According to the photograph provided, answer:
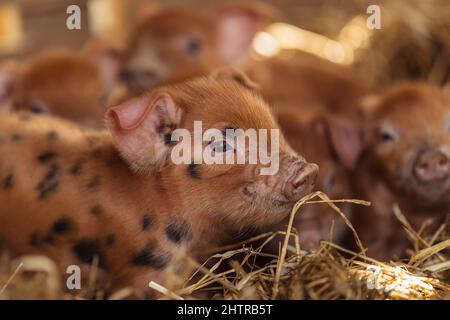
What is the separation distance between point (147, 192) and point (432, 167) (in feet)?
4.24

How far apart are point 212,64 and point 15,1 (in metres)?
2.31

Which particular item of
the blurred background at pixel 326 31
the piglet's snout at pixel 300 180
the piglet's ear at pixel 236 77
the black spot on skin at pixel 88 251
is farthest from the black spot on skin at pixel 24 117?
the blurred background at pixel 326 31

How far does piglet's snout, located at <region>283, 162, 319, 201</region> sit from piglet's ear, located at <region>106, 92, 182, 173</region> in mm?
388

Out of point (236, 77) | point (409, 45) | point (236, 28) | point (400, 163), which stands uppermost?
point (236, 28)

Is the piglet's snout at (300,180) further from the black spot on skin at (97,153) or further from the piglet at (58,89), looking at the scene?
the piglet at (58,89)

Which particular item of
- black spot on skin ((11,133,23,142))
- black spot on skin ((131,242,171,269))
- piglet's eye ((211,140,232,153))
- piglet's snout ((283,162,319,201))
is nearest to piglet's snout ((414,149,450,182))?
piglet's snout ((283,162,319,201))

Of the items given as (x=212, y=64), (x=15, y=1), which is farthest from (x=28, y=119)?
(x=15, y=1)

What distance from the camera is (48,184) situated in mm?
2488

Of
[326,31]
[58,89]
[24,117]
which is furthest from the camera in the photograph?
[326,31]

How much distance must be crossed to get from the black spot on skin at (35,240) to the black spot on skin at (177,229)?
0.45 metres

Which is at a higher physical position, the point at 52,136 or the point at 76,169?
the point at 52,136

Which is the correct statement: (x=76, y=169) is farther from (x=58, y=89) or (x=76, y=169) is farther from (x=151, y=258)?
(x=58, y=89)

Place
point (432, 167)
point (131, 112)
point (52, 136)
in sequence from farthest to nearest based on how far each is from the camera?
1. point (432, 167)
2. point (52, 136)
3. point (131, 112)

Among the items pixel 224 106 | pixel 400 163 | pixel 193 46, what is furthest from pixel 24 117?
pixel 193 46
